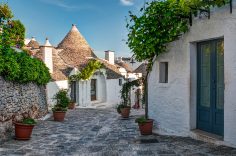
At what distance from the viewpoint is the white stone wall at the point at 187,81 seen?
667 cm

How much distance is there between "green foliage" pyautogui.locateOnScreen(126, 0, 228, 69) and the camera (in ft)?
26.7

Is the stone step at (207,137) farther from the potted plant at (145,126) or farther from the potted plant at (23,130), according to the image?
the potted plant at (23,130)

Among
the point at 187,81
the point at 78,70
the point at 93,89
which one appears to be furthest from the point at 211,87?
the point at 93,89

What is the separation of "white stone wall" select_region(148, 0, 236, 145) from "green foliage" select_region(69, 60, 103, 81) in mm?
13740

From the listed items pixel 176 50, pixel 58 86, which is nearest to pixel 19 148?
pixel 176 50

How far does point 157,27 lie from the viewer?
8.60 metres

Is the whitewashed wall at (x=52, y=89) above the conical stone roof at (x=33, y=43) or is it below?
below

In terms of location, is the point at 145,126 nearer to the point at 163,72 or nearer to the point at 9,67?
the point at 163,72

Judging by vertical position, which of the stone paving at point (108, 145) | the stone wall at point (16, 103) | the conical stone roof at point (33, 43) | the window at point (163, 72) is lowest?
the stone paving at point (108, 145)

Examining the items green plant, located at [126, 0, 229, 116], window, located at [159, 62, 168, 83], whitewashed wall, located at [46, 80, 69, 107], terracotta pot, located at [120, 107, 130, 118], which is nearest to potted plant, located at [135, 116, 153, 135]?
window, located at [159, 62, 168, 83]

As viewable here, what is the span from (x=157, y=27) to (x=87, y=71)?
604 inches

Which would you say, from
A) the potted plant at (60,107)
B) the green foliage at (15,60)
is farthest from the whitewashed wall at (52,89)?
the green foliage at (15,60)

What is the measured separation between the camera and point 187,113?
26.8ft

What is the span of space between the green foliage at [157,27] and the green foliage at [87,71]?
1415 cm
